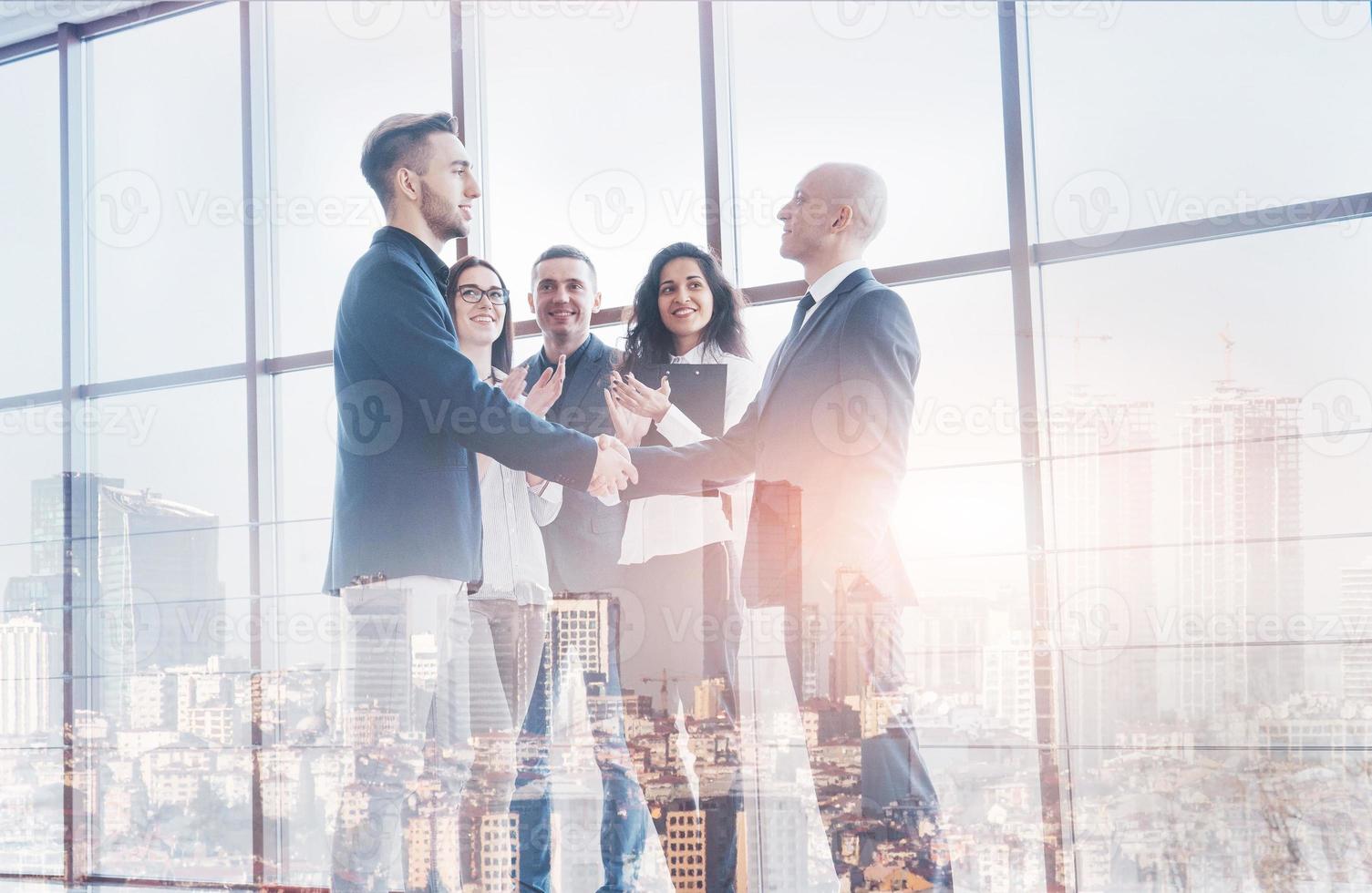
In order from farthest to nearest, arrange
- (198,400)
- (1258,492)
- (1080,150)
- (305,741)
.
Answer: (198,400)
(305,741)
(1080,150)
(1258,492)

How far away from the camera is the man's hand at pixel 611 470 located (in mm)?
2742

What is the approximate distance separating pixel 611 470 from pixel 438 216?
77 cm

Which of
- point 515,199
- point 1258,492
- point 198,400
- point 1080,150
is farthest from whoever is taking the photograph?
point 198,400

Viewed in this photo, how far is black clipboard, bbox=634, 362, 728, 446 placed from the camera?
8.91 feet

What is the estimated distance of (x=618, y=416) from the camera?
9.19 ft

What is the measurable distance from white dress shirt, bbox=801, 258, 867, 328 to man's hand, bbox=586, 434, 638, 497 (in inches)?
20.7

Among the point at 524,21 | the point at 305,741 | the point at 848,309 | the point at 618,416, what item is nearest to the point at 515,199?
the point at 524,21

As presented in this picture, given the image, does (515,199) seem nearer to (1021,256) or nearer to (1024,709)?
(1021,256)

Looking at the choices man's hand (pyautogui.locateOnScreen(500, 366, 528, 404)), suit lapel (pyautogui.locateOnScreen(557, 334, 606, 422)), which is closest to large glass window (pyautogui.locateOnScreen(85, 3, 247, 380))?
man's hand (pyautogui.locateOnScreen(500, 366, 528, 404))

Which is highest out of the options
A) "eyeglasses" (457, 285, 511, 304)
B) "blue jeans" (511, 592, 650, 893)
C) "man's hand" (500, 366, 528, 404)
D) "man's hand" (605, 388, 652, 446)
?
"eyeglasses" (457, 285, 511, 304)

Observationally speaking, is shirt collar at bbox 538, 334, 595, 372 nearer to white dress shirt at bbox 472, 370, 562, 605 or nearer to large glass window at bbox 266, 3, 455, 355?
white dress shirt at bbox 472, 370, 562, 605

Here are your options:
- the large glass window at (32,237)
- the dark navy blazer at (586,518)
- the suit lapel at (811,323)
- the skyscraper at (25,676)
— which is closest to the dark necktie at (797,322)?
the suit lapel at (811,323)

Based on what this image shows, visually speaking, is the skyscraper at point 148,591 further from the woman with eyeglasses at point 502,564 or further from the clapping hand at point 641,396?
the clapping hand at point 641,396

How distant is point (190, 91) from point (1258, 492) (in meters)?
3.26
